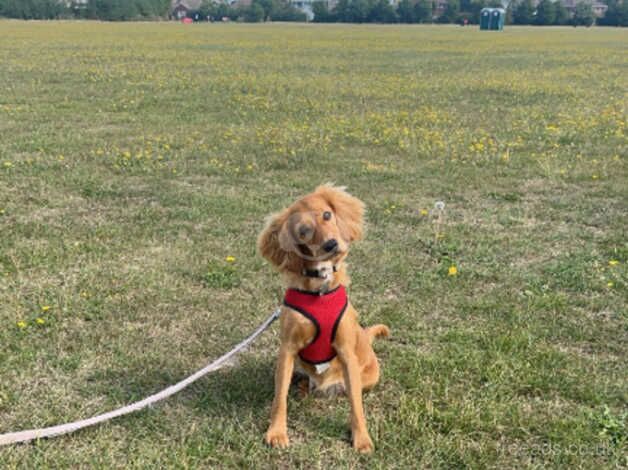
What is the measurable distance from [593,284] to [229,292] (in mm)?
2978

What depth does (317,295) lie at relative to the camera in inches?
114

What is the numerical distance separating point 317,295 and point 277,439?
79 cm

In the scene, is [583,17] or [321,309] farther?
[583,17]

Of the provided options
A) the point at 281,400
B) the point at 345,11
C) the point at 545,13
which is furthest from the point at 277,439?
the point at 545,13

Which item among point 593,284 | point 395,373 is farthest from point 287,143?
point 395,373

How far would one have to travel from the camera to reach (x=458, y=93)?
688 inches

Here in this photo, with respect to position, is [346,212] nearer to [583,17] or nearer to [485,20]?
[485,20]

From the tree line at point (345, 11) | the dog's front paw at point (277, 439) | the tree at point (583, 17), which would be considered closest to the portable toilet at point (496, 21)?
the tree line at point (345, 11)

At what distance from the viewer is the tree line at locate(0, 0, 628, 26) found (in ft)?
319

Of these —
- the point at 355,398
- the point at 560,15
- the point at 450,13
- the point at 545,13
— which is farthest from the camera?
the point at 450,13

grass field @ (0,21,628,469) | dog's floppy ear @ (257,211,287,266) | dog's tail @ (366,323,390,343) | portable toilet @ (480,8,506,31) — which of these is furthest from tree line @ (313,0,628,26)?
dog's floppy ear @ (257,211,287,266)

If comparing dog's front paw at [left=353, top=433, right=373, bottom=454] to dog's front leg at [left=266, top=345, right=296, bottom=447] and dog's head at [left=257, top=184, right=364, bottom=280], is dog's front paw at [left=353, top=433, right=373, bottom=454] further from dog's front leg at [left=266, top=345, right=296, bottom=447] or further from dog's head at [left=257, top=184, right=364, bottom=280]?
dog's head at [left=257, top=184, right=364, bottom=280]

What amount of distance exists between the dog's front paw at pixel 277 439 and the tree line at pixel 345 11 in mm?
105806

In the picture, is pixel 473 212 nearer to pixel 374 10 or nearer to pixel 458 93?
pixel 458 93
